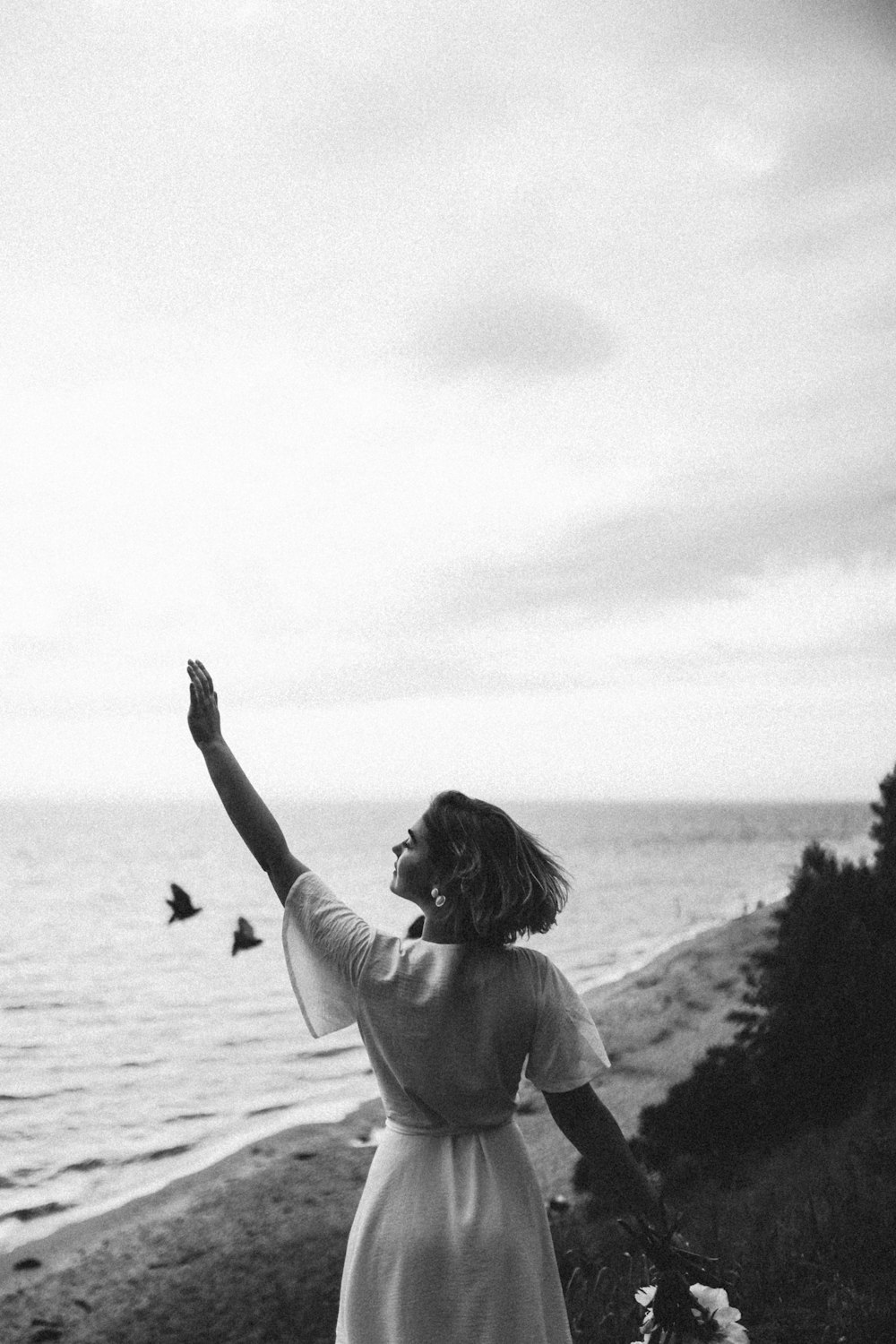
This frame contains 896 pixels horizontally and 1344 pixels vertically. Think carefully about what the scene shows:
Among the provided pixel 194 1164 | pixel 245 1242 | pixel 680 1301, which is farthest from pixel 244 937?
pixel 194 1164

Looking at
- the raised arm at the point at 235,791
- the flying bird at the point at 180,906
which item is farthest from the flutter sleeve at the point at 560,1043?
the flying bird at the point at 180,906

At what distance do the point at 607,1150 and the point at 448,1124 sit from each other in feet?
1.43

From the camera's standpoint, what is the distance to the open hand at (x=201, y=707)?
315 centimetres

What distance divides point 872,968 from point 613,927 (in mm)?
26361

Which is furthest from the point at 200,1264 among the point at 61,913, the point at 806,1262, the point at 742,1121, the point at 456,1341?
the point at 61,913

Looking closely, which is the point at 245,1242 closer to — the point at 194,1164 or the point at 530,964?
the point at 194,1164

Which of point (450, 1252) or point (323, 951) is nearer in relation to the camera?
point (450, 1252)

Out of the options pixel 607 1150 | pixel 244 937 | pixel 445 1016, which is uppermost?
pixel 445 1016

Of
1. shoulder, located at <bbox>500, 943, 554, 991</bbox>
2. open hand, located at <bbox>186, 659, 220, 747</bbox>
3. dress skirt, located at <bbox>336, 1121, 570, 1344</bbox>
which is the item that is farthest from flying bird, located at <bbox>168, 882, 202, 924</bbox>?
shoulder, located at <bbox>500, 943, 554, 991</bbox>

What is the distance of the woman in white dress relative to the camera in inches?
112

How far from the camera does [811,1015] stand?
8.08 m

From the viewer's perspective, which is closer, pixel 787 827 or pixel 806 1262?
pixel 806 1262

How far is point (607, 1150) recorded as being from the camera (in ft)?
9.73

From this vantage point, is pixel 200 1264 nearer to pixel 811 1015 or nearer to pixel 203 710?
pixel 811 1015
